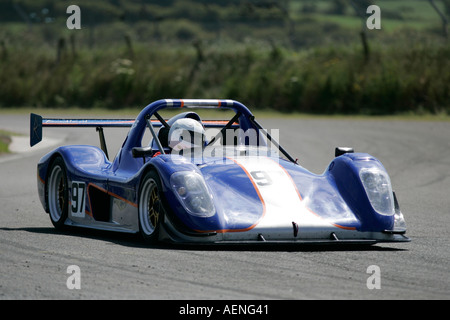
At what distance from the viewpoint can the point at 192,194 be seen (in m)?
7.70

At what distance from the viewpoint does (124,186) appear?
8562mm

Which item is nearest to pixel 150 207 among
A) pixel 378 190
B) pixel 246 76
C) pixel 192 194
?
pixel 192 194

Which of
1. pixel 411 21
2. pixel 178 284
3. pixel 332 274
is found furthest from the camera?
pixel 411 21

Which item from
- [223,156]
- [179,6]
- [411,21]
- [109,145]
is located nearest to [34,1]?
[179,6]

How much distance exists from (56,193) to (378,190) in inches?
139

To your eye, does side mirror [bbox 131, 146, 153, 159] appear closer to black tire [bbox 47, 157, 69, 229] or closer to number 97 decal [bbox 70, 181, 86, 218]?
number 97 decal [bbox 70, 181, 86, 218]

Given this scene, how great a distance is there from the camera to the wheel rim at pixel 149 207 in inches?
316

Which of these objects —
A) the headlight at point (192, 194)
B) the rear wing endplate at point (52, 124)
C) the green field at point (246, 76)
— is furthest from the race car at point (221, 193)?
the green field at point (246, 76)

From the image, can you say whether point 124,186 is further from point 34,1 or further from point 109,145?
point 34,1

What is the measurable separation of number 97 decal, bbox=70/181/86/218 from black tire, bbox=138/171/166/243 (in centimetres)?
126

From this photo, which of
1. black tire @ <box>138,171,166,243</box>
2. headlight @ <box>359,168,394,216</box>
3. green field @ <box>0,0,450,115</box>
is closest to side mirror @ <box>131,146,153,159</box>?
black tire @ <box>138,171,166,243</box>

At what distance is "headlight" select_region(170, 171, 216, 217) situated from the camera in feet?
25.1

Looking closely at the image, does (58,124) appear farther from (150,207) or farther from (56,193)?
(150,207)
